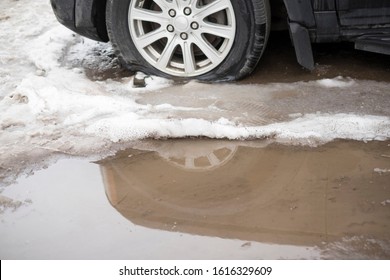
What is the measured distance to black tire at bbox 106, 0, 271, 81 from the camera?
3656mm

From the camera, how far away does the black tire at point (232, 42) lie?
3656 mm

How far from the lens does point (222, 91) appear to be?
3812mm

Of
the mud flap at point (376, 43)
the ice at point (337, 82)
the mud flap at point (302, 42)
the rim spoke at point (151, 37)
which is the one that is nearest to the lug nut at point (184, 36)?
the rim spoke at point (151, 37)

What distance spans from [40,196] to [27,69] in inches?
74.4

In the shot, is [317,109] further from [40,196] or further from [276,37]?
[40,196]

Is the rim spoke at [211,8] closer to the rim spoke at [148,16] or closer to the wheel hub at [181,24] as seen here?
the wheel hub at [181,24]

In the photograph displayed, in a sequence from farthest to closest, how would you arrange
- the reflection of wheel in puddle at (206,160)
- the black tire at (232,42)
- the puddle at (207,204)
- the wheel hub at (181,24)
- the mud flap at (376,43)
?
the wheel hub at (181,24)
the black tire at (232,42)
the mud flap at (376,43)
the reflection of wheel in puddle at (206,160)
the puddle at (207,204)

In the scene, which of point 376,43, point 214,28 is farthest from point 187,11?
point 376,43

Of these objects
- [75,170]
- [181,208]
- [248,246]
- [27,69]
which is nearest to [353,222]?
[248,246]

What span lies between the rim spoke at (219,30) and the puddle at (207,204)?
0.91 metres

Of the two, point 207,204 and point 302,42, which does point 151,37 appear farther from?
point 207,204

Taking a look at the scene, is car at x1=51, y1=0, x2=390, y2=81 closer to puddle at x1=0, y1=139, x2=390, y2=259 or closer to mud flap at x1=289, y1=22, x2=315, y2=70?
mud flap at x1=289, y1=22, x2=315, y2=70

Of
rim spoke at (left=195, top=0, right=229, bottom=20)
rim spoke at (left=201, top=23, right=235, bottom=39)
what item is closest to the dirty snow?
rim spoke at (left=201, top=23, right=235, bottom=39)

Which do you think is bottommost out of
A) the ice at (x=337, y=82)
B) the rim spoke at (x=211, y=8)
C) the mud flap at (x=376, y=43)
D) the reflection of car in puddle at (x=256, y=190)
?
the ice at (x=337, y=82)
